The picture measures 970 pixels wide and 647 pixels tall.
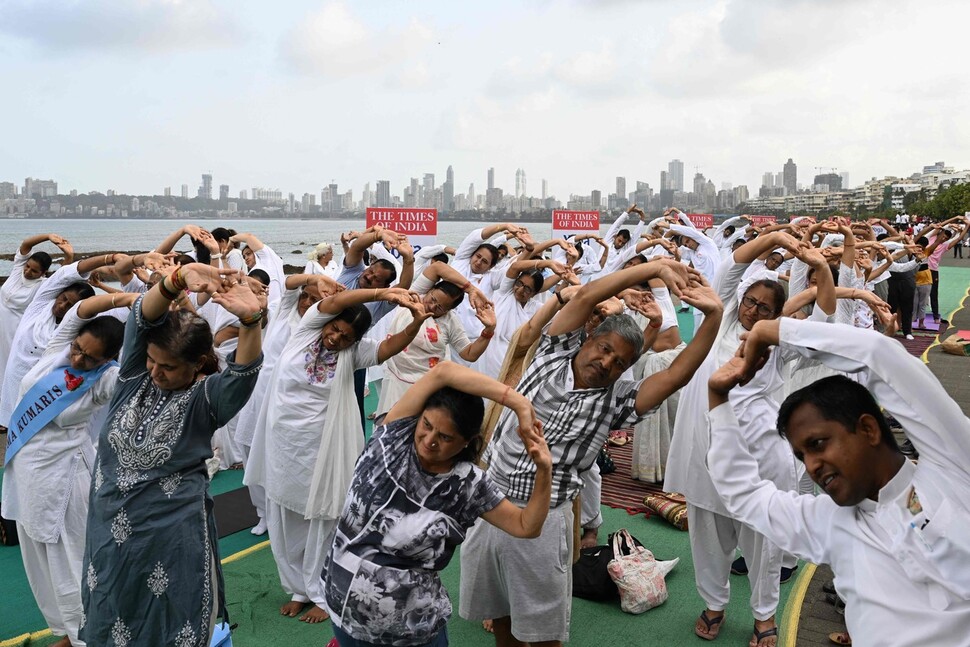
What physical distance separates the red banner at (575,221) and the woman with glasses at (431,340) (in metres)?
6.71

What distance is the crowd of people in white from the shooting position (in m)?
1.77

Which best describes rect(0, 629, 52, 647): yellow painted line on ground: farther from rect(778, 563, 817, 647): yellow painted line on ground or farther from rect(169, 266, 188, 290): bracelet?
rect(778, 563, 817, 647): yellow painted line on ground

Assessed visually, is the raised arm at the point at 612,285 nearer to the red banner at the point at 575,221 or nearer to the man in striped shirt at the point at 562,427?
the man in striped shirt at the point at 562,427

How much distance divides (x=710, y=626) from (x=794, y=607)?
0.65 m

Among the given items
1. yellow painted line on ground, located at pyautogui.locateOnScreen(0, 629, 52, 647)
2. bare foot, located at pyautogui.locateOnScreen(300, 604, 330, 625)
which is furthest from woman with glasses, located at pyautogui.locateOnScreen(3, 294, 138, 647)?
bare foot, located at pyautogui.locateOnScreen(300, 604, 330, 625)

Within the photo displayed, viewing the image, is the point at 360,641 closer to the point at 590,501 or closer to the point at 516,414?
the point at 516,414

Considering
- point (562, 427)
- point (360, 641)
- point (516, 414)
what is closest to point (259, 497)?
point (562, 427)

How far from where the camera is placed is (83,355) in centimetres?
327

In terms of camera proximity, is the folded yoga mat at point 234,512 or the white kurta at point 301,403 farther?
the folded yoga mat at point 234,512

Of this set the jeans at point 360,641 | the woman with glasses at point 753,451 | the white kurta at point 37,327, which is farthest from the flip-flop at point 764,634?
the white kurta at point 37,327

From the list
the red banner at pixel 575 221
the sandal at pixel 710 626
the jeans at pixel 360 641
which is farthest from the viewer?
the red banner at pixel 575 221

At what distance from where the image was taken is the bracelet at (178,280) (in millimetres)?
2580

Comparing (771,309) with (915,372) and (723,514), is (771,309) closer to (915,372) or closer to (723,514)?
(723,514)

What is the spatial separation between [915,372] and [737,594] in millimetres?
3215
